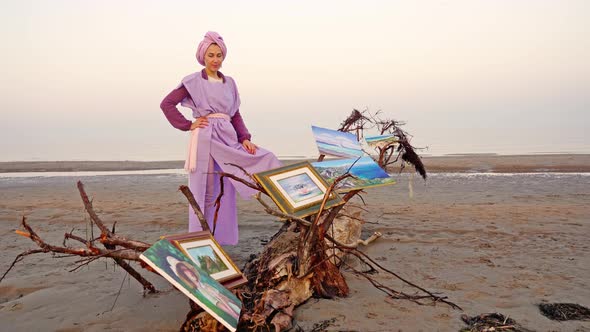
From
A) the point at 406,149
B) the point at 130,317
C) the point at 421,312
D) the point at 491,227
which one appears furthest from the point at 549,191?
the point at 130,317

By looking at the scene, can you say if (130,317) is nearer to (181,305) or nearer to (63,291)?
(181,305)

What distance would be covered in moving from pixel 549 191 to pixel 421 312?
7699 millimetres

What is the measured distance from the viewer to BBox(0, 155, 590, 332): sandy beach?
2.86m

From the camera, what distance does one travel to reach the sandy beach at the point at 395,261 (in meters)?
2.86

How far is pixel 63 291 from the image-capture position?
351 centimetres

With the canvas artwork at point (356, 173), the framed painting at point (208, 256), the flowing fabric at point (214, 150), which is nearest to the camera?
the framed painting at point (208, 256)

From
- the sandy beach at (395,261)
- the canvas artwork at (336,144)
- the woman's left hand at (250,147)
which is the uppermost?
the canvas artwork at (336,144)

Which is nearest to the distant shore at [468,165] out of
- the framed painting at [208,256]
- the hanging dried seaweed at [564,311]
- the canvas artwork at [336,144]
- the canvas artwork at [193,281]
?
the canvas artwork at [336,144]

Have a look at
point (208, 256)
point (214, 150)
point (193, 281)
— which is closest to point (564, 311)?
point (208, 256)

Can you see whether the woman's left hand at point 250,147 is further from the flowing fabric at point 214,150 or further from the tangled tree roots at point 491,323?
the tangled tree roots at point 491,323

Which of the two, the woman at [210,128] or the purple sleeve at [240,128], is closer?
the woman at [210,128]

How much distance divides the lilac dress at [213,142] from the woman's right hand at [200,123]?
40 millimetres

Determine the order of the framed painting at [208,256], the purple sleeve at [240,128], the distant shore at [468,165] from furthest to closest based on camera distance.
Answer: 1. the distant shore at [468,165]
2. the purple sleeve at [240,128]
3. the framed painting at [208,256]

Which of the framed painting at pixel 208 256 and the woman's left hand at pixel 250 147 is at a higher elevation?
the woman's left hand at pixel 250 147
